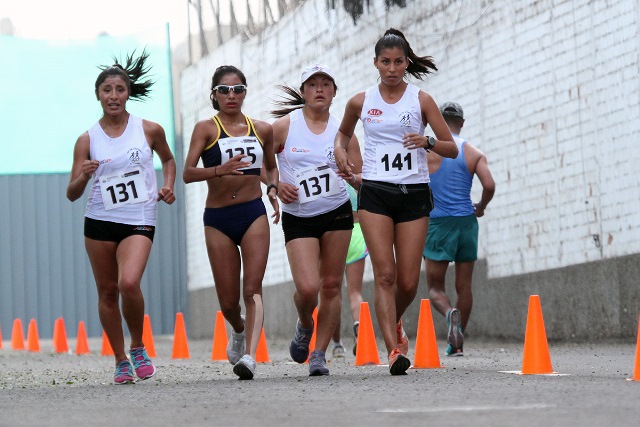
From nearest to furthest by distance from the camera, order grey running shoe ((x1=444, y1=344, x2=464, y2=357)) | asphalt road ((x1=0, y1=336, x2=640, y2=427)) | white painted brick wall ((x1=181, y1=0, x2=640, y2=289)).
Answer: asphalt road ((x1=0, y1=336, x2=640, y2=427)) < grey running shoe ((x1=444, y1=344, x2=464, y2=357)) < white painted brick wall ((x1=181, y1=0, x2=640, y2=289))

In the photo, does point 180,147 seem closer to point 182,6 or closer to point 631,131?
point 182,6

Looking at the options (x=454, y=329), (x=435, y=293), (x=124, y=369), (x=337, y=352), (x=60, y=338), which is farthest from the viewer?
(x=60, y=338)

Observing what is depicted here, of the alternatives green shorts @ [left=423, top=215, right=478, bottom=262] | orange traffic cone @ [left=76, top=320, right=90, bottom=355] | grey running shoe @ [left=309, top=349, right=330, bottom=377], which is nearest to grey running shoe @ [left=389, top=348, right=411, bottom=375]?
grey running shoe @ [left=309, top=349, right=330, bottom=377]

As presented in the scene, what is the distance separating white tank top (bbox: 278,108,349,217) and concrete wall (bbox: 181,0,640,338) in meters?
3.58

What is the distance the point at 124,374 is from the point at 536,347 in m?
2.51

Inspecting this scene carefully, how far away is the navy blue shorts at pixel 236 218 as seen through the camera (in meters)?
8.83

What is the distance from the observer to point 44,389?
8.43 metres

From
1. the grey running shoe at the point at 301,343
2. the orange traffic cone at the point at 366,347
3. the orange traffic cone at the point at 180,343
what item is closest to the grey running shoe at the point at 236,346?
the grey running shoe at the point at 301,343

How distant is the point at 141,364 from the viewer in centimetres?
882

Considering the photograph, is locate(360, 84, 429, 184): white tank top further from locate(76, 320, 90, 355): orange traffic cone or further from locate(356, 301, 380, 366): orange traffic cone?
locate(76, 320, 90, 355): orange traffic cone

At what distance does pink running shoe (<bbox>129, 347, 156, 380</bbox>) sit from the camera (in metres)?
8.80

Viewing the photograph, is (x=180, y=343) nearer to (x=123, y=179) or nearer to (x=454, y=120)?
(x=454, y=120)

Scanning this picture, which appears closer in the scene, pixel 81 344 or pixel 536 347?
pixel 536 347

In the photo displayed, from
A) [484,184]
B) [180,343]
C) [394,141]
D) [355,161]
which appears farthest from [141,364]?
[180,343]
